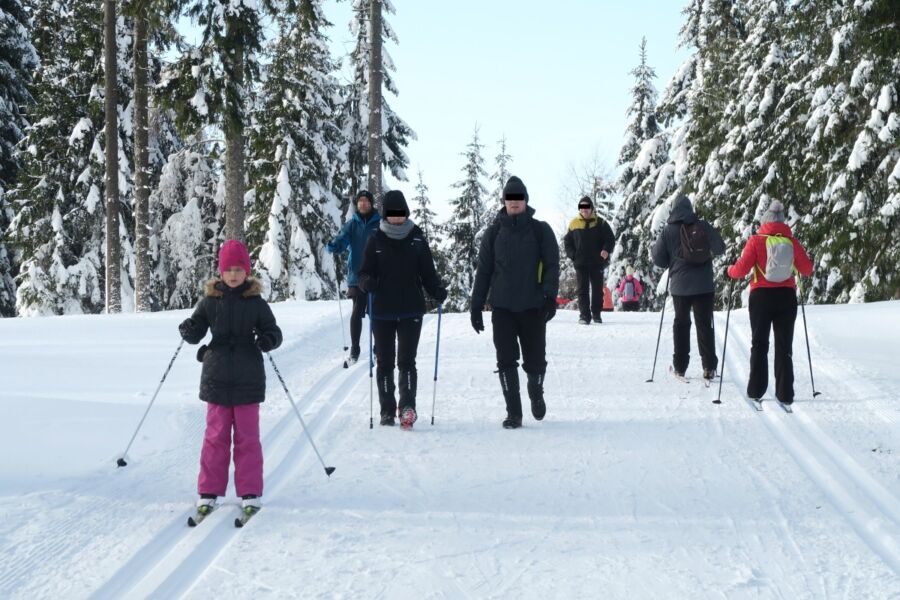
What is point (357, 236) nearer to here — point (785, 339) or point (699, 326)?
point (699, 326)

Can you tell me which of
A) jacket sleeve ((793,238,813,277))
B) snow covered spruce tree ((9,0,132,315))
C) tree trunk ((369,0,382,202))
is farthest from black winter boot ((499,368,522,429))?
snow covered spruce tree ((9,0,132,315))

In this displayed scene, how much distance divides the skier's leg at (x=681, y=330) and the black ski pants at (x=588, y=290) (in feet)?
13.0

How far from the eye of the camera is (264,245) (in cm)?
2497

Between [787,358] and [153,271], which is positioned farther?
[153,271]

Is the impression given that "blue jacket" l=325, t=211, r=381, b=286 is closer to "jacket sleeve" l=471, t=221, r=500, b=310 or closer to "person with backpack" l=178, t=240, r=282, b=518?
"jacket sleeve" l=471, t=221, r=500, b=310

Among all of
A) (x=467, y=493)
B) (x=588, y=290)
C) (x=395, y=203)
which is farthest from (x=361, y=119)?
(x=467, y=493)

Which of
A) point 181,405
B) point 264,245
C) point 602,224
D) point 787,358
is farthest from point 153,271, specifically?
point 787,358

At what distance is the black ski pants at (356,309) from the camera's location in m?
9.62

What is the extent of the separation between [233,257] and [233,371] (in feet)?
2.33

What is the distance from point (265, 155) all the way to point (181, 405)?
19819 millimetres

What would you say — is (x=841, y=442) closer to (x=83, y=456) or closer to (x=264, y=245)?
(x=83, y=456)

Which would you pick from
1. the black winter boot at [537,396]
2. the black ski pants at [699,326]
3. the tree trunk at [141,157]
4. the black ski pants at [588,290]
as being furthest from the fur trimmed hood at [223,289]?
the tree trunk at [141,157]

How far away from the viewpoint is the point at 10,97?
2484 cm

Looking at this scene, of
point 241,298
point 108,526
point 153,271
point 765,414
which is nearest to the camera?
point 108,526
